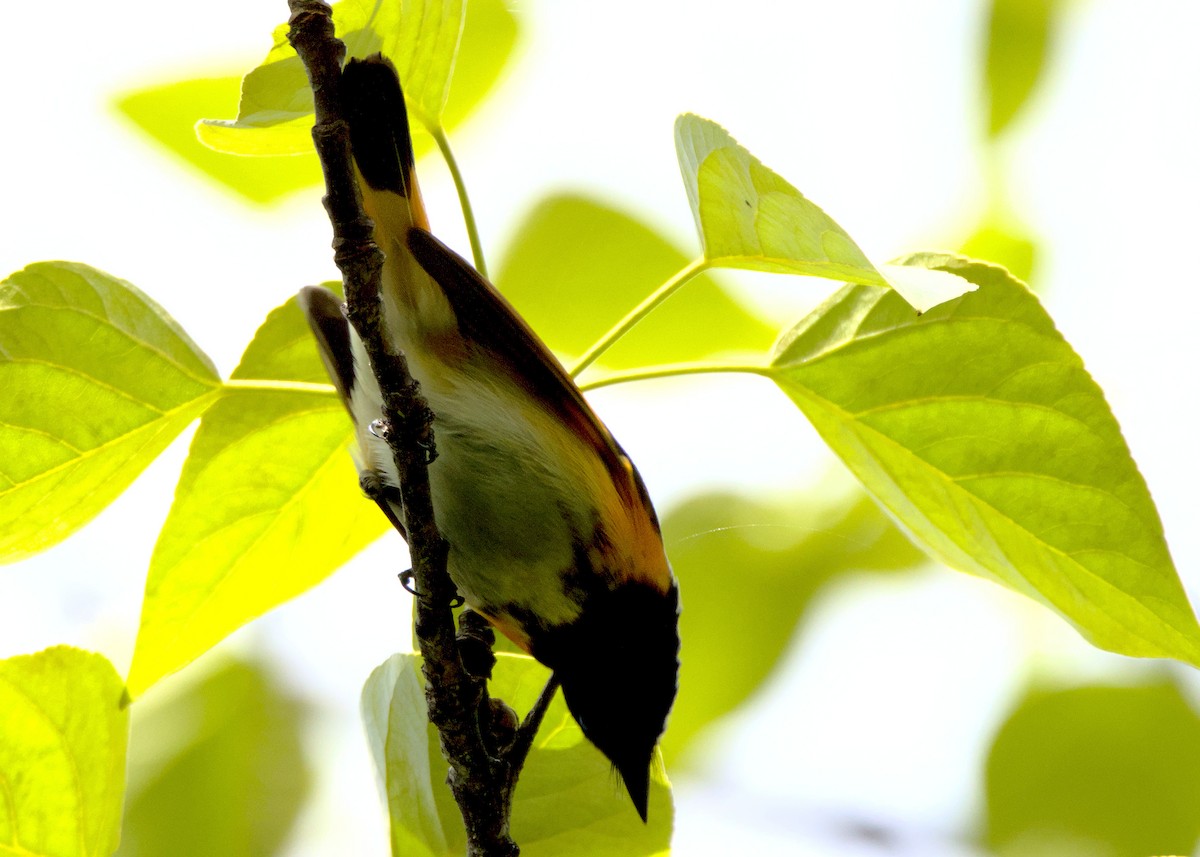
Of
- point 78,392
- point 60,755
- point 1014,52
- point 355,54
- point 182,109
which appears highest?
point 182,109

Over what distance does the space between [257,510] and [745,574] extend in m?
1.04

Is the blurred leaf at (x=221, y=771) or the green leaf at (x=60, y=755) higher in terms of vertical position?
A: the green leaf at (x=60, y=755)

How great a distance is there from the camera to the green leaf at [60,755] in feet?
4.20

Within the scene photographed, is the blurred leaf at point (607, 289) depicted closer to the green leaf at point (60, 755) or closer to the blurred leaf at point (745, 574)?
the blurred leaf at point (745, 574)

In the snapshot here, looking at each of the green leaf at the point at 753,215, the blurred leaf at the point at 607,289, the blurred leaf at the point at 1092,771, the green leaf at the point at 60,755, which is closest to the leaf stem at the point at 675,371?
the green leaf at the point at 753,215

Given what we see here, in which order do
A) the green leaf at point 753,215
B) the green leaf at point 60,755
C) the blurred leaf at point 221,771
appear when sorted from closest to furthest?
the green leaf at point 753,215
the green leaf at point 60,755
the blurred leaf at point 221,771

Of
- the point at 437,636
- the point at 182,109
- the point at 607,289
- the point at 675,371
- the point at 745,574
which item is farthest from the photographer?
the point at 745,574

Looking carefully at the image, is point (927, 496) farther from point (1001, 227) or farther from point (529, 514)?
point (1001, 227)

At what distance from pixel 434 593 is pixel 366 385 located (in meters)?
0.48

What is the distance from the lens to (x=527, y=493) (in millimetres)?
1588

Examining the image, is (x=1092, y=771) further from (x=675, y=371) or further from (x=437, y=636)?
(x=437, y=636)

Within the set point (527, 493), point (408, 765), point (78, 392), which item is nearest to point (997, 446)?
point (527, 493)

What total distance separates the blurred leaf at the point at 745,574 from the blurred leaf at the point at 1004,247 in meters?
0.58

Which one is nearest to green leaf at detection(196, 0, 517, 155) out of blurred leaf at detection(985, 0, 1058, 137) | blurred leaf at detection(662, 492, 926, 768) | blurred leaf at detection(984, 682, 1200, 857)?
blurred leaf at detection(662, 492, 926, 768)
